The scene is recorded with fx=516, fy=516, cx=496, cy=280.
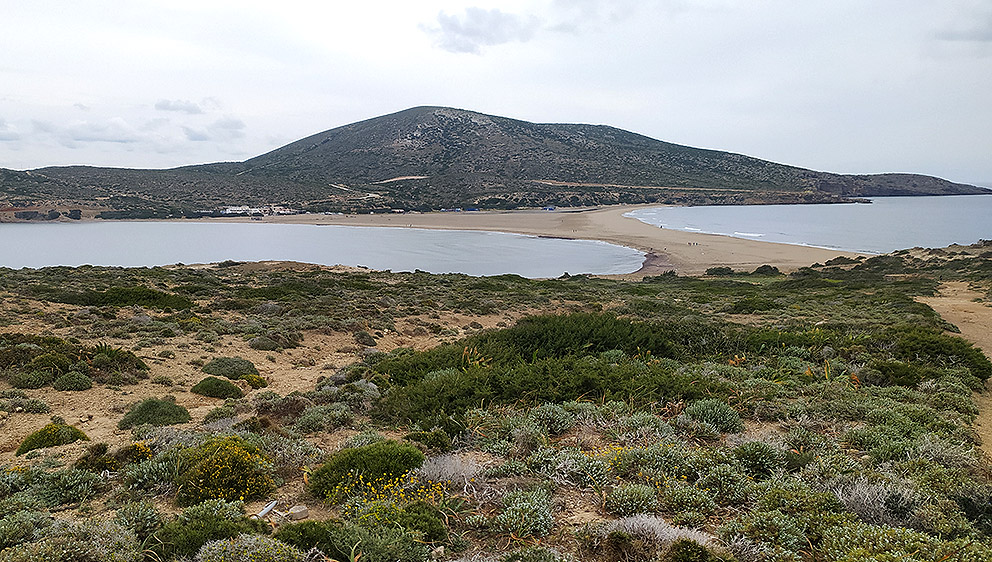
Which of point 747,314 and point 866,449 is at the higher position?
point 866,449

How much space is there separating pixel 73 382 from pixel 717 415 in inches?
378

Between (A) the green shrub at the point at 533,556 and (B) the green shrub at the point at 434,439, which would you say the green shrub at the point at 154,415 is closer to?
(B) the green shrub at the point at 434,439

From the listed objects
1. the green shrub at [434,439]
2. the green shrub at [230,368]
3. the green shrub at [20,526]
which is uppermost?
the green shrub at [20,526]

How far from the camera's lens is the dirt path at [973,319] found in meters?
6.17

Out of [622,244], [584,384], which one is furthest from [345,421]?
[622,244]

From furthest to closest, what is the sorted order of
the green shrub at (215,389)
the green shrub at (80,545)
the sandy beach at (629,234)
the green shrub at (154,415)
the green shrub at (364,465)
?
the sandy beach at (629,234), the green shrub at (215,389), the green shrub at (154,415), the green shrub at (364,465), the green shrub at (80,545)

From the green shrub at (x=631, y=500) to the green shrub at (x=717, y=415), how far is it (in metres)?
1.96

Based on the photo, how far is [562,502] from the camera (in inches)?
164

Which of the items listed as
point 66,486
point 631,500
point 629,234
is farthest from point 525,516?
point 629,234

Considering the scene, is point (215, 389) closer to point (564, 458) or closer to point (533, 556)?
point (564, 458)

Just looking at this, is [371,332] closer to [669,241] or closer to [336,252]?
[336,252]

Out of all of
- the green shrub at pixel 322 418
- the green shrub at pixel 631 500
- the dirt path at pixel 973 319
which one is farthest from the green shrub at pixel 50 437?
the dirt path at pixel 973 319

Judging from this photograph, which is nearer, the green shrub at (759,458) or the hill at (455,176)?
the green shrub at (759,458)

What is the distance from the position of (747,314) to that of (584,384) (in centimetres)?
1211
